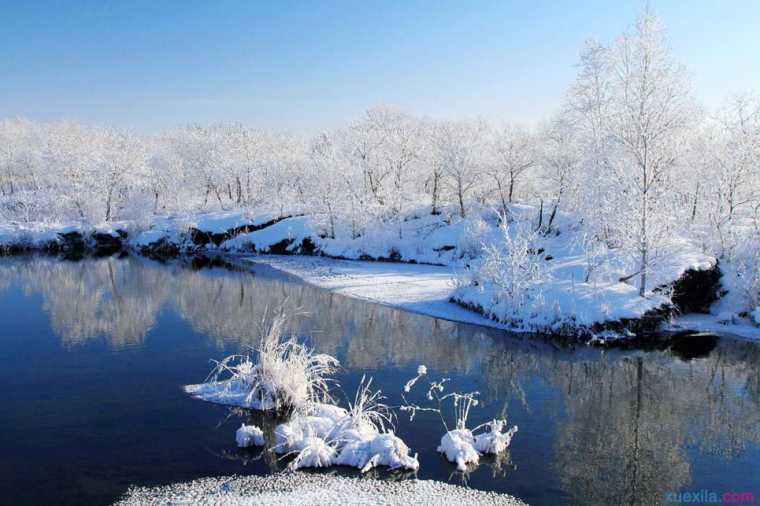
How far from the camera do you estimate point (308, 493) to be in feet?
31.7

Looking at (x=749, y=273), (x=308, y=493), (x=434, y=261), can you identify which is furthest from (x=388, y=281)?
(x=308, y=493)

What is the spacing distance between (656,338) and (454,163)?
28.3 meters

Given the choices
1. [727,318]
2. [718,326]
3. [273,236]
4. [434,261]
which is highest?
[273,236]

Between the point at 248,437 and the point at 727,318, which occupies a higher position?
the point at 727,318

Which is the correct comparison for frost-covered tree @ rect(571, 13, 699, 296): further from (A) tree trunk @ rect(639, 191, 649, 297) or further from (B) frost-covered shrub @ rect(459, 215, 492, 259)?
(B) frost-covered shrub @ rect(459, 215, 492, 259)

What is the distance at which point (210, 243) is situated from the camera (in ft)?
165

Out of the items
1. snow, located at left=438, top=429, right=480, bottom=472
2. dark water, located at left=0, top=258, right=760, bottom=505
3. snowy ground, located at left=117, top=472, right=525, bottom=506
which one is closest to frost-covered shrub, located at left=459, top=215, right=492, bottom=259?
dark water, located at left=0, top=258, right=760, bottom=505

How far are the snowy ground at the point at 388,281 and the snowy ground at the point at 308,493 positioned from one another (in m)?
13.4

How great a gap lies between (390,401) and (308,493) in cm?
466

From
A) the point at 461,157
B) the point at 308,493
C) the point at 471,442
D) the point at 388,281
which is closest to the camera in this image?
the point at 308,493

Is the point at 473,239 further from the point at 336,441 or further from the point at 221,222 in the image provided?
the point at 336,441

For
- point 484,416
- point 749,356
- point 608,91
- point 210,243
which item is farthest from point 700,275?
point 210,243

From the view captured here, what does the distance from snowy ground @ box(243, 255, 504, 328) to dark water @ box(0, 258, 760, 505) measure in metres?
1.47

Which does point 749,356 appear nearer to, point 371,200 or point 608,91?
point 608,91
